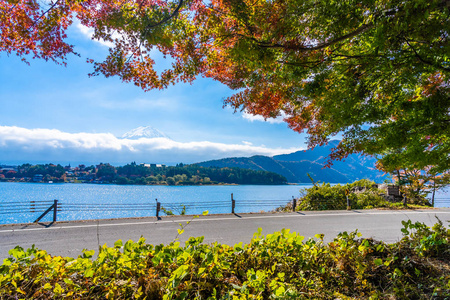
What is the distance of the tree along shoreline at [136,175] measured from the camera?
5025 centimetres

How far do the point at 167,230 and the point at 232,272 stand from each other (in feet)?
24.9

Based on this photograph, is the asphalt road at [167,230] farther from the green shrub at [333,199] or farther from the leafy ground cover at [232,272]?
the green shrub at [333,199]

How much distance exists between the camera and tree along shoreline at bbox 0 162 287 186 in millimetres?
50250

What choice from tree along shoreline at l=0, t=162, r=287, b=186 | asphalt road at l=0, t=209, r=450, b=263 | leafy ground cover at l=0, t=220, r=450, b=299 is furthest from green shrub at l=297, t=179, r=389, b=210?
tree along shoreline at l=0, t=162, r=287, b=186

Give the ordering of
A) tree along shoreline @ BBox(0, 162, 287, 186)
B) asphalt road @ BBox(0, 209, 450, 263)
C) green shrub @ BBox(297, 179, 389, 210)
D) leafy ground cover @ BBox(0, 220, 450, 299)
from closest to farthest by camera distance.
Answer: leafy ground cover @ BBox(0, 220, 450, 299) → asphalt road @ BBox(0, 209, 450, 263) → green shrub @ BBox(297, 179, 389, 210) → tree along shoreline @ BBox(0, 162, 287, 186)

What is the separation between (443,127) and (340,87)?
1.96m

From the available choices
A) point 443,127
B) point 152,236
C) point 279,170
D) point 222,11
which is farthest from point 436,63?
point 279,170

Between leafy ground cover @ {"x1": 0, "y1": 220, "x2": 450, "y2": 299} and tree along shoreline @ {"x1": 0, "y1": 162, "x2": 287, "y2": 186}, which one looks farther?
tree along shoreline @ {"x1": 0, "y1": 162, "x2": 287, "y2": 186}

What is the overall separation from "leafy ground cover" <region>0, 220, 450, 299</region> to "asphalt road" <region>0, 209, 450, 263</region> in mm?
4628

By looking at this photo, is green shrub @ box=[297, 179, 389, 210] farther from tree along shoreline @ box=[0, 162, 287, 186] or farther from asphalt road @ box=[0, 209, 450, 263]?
tree along shoreline @ box=[0, 162, 287, 186]

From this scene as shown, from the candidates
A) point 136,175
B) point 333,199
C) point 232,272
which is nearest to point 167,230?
point 232,272

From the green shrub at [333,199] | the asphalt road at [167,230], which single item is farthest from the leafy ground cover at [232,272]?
the green shrub at [333,199]

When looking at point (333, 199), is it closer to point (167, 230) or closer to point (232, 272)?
point (167, 230)

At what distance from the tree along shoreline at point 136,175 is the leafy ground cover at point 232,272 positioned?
173ft
